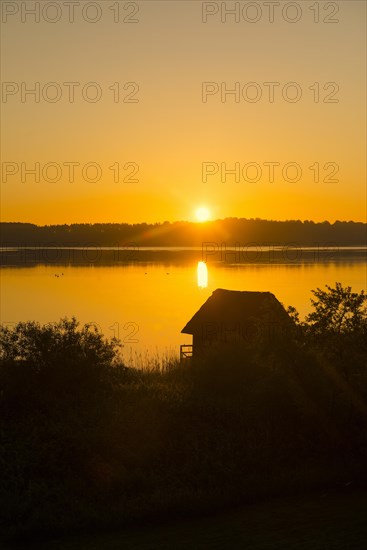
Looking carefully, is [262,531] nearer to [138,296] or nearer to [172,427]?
[172,427]

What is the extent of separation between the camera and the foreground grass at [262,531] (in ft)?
73.6

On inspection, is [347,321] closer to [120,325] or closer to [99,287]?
[120,325]

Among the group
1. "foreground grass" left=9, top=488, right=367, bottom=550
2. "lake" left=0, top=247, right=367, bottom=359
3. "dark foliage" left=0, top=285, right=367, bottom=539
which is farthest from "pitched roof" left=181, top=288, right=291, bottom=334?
"foreground grass" left=9, top=488, right=367, bottom=550

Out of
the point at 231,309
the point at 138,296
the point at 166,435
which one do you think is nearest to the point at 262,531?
the point at 166,435

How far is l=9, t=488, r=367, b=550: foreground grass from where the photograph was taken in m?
22.4

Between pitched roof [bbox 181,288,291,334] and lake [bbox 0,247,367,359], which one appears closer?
pitched roof [bbox 181,288,291,334]

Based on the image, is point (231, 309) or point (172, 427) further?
point (231, 309)

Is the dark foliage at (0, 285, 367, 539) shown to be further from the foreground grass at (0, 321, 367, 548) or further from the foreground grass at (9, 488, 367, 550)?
the foreground grass at (9, 488, 367, 550)


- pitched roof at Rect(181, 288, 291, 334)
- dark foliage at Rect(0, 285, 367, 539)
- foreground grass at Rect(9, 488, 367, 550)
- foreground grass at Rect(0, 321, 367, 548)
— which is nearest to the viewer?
foreground grass at Rect(9, 488, 367, 550)

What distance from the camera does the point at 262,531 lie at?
78.7 feet

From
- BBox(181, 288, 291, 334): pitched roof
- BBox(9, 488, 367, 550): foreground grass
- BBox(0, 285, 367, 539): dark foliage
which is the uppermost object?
BBox(181, 288, 291, 334): pitched roof

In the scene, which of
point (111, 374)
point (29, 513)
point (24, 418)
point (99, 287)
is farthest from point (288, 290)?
point (29, 513)

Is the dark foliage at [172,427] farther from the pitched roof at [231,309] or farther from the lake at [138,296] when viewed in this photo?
the lake at [138,296]

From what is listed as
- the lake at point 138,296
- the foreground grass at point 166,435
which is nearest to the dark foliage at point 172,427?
the foreground grass at point 166,435
